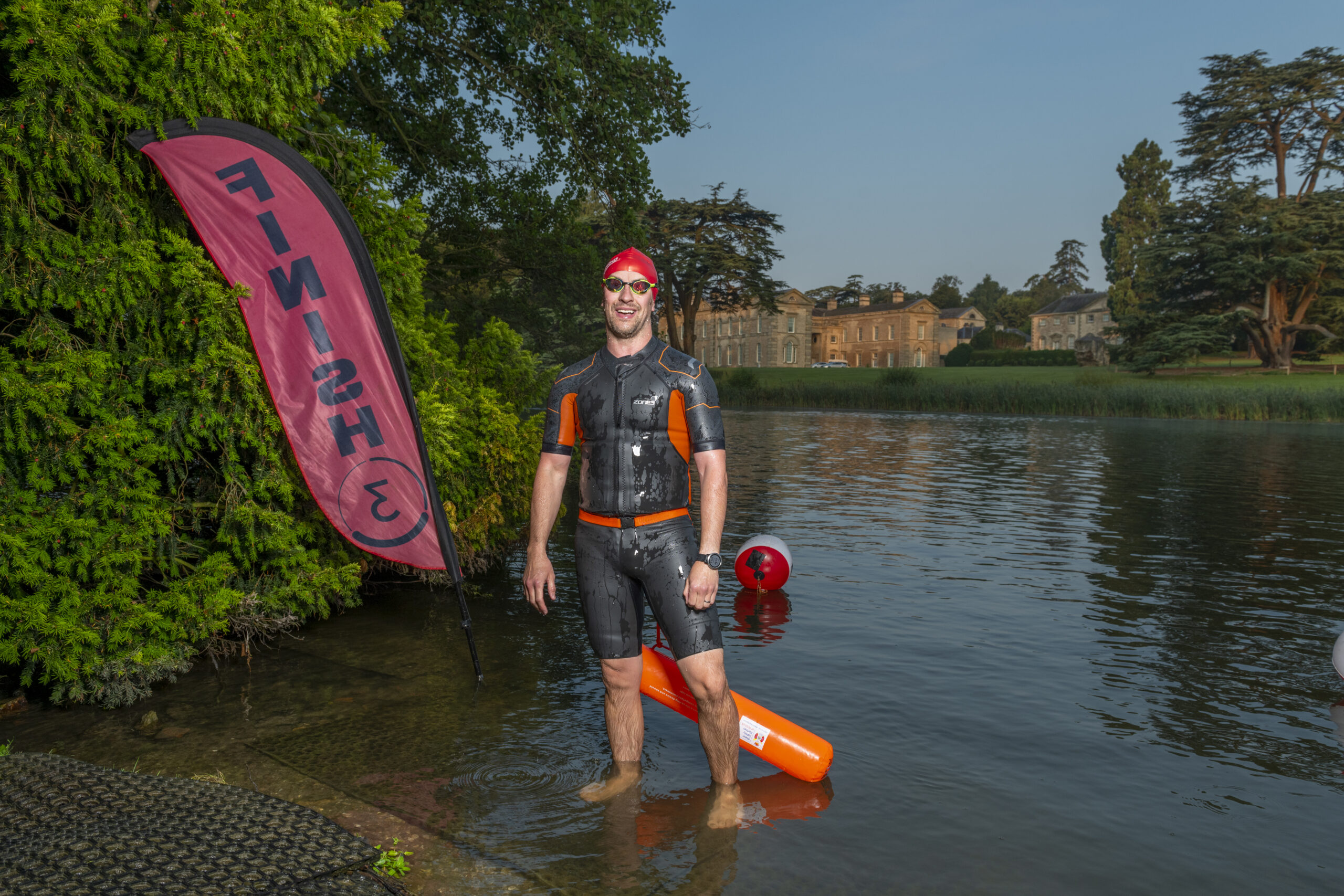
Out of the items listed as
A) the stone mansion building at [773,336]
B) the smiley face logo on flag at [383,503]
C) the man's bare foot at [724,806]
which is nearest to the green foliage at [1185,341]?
the stone mansion building at [773,336]

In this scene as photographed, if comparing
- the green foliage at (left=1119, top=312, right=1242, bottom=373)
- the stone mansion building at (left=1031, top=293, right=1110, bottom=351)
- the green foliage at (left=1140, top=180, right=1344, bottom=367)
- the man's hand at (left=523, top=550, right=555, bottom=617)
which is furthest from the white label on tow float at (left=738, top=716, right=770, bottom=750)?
the stone mansion building at (left=1031, top=293, right=1110, bottom=351)

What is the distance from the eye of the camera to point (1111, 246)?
378ft

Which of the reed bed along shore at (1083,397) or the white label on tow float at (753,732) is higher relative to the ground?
the reed bed along shore at (1083,397)

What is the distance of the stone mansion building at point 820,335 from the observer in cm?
10506

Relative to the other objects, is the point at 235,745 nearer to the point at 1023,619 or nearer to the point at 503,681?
the point at 503,681

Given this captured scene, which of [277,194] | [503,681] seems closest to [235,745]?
[503,681]

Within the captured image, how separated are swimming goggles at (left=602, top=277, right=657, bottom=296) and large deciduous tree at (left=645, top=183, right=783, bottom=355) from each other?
195ft

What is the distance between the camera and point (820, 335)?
12150 centimetres

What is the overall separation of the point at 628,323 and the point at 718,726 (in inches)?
85.4

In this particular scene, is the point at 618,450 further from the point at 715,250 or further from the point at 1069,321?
the point at 1069,321

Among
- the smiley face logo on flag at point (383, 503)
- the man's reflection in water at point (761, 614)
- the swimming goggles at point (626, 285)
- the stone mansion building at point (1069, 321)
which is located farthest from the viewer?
the stone mansion building at point (1069, 321)

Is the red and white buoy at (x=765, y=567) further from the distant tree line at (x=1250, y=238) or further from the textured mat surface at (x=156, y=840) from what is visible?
the distant tree line at (x=1250, y=238)

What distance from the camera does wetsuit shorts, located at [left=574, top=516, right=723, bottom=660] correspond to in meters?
4.61

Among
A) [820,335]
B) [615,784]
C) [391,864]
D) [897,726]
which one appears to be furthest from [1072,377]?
[391,864]
